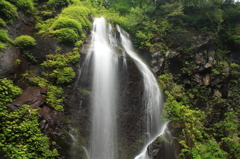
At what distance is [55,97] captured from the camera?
22.4 ft

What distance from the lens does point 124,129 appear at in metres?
7.23

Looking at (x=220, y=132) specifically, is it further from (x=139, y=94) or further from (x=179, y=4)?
(x=179, y=4)

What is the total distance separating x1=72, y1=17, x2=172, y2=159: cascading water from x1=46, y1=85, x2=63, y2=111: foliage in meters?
0.89

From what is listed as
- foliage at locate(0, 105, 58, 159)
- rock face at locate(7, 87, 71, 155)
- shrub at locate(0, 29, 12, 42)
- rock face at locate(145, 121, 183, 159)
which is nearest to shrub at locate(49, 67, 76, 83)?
rock face at locate(7, 87, 71, 155)

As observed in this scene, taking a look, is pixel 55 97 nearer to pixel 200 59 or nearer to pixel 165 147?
pixel 165 147

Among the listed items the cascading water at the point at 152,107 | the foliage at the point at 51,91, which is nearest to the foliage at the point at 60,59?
the foliage at the point at 51,91

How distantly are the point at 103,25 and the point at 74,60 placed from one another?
20.9 feet

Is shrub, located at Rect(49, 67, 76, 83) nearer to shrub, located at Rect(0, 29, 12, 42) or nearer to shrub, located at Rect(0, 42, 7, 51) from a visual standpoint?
shrub, located at Rect(0, 42, 7, 51)

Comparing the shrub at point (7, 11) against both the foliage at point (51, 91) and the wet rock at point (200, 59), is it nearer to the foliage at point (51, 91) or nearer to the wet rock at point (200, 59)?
the foliage at point (51, 91)

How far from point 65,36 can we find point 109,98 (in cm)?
442

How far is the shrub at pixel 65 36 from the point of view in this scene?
28.4 feet

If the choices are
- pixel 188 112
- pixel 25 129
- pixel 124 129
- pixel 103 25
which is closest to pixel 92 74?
pixel 124 129

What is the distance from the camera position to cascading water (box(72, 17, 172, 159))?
6.75 meters

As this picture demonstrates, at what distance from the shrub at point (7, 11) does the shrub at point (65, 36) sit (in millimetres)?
2355
